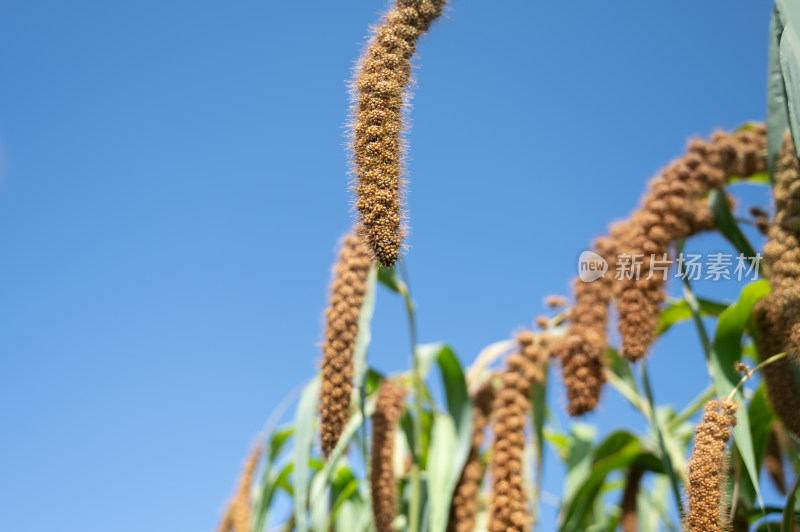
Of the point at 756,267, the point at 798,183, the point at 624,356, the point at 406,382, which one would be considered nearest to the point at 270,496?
the point at 406,382

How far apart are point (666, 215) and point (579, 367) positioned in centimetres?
56

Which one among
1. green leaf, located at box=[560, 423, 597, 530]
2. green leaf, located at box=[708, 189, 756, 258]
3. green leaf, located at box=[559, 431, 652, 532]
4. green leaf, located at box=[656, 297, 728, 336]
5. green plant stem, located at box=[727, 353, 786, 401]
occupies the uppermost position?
green leaf, located at box=[708, 189, 756, 258]

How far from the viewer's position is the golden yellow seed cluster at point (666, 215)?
2.37 metres

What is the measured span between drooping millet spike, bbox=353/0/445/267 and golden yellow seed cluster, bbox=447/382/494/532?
1.65m

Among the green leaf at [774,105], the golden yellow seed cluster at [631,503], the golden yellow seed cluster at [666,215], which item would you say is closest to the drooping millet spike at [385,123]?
the green leaf at [774,105]

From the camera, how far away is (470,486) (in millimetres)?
2781

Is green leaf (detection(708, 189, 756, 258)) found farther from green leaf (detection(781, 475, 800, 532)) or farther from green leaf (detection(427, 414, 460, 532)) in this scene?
green leaf (detection(427, 414, 460, 532))

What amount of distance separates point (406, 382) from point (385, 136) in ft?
6.37

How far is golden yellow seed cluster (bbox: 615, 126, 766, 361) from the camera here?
237cm

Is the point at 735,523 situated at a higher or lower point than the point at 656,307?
lower

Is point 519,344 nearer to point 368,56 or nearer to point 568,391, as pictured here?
point 568,391

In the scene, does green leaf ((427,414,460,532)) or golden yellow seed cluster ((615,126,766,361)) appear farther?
green leaf ((427,414,460,532))

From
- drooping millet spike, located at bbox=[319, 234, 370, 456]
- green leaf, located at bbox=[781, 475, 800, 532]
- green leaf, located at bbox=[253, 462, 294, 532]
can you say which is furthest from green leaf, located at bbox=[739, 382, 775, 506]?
green leaf, located at bbox=[253, 462, 294, 532]

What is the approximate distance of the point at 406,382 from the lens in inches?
126
